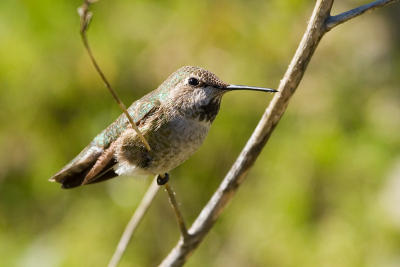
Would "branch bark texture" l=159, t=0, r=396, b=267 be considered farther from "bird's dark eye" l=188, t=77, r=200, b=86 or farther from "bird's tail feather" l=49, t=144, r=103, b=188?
"bird's tail feather" l=49, t=144, r=103, b=188

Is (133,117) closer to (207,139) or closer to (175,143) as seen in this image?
(175,143)

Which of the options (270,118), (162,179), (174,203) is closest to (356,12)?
(270,118)

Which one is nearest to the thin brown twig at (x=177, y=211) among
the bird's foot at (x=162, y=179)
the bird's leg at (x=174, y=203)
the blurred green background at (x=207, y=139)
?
the bird's leg at (x=174, y=203)

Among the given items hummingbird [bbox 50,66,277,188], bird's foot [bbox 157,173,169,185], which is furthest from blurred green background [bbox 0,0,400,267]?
bird's foot [bbox 157,173,169,185]

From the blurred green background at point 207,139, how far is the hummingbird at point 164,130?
1600mm

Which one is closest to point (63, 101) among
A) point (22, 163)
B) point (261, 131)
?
point (22, 163)

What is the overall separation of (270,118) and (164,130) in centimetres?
61

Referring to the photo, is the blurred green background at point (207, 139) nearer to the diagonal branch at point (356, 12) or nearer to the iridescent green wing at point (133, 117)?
the iridescent green wing at point (133, 117)

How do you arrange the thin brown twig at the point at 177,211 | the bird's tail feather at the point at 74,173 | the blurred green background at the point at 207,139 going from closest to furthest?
1. the thin brown twig at the point at 177,211
2. the bird's tail feather at the point at 74,173
3. the blurred green background at the point at 207,139

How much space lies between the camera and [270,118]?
6.64ft

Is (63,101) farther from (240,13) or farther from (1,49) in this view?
(240,13)

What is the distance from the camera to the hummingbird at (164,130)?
2467 mm

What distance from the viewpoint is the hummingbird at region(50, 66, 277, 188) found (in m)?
2.47

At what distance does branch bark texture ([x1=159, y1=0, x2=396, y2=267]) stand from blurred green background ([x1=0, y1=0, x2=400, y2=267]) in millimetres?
1849
